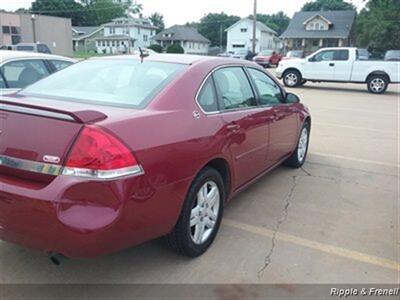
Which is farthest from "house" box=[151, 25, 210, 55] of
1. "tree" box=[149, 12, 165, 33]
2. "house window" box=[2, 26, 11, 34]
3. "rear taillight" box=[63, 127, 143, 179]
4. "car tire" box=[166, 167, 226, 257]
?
"rear taillight" box=[63, 127, 143, 179]

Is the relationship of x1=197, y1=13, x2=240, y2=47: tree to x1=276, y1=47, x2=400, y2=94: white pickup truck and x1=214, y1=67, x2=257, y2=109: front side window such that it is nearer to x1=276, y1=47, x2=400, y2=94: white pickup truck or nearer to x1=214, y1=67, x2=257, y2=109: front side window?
x1=276, y1=47, x2=400, y2=94: white pickup truck

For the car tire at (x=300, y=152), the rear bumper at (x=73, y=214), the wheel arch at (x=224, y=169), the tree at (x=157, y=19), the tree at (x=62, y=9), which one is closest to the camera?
the rear bumper at (x=73, y=214)

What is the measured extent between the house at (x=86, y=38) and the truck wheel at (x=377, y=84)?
72.4m

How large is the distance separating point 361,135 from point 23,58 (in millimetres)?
6558

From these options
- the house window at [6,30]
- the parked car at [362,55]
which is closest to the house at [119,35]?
A: the house window at [6,30]

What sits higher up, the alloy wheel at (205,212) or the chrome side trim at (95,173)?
the chrome side trim at (95,173)

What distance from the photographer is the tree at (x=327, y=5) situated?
94375 millimetres

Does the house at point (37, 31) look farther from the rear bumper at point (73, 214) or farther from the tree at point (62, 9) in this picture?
the rear bumper at point (73, 214)

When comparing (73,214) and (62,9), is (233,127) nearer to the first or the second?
(73,214)

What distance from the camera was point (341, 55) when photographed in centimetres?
1750

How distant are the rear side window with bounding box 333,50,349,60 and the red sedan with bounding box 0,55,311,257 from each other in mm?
14877

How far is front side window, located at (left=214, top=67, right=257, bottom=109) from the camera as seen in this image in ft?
12.1

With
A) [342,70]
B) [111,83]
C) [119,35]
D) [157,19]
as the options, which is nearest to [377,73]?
[342,70]

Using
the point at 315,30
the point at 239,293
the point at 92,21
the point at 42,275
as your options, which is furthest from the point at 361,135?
the point at 92,21
